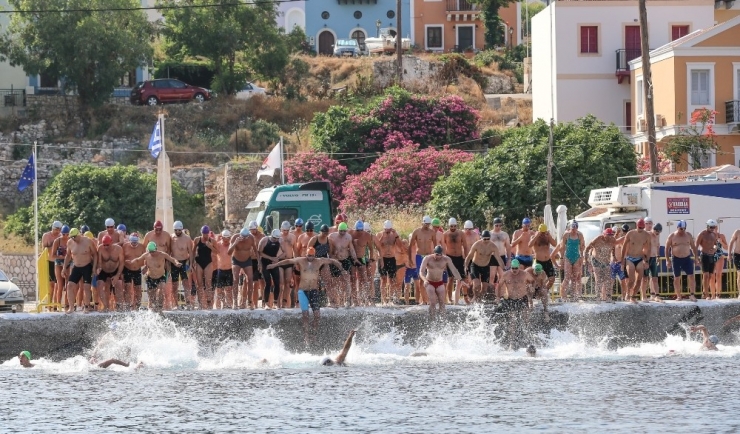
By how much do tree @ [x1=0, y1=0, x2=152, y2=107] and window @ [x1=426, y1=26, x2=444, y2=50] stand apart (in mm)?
20521

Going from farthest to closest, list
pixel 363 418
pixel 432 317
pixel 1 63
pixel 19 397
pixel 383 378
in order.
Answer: pixel 1 63 < pixel 432 317 < pixel 383 378 < pixel 19 397 < pixel 363 418

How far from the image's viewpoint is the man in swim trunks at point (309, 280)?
2598cm

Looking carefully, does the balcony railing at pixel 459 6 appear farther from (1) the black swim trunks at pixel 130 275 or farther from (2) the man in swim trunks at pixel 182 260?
(1) the black swim trunks at pixel 130 275

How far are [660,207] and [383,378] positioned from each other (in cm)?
877

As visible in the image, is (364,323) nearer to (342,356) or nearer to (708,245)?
(342,356)

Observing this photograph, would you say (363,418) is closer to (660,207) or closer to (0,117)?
(660,207)

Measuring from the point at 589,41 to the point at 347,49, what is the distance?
60.7ft

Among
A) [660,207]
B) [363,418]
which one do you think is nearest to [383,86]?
[660,207]

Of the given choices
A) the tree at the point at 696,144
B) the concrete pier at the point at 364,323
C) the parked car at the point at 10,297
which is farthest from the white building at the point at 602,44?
the parked car at the point at 10,297

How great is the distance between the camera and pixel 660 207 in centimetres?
2973

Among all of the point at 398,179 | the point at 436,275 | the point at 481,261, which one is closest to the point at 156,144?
the point at 436,275

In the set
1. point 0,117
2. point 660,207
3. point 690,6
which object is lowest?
point 660,207

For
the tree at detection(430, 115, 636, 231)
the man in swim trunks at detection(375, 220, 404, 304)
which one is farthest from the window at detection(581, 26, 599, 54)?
the man in swim trunks at detection(375, 220, 404, 304)

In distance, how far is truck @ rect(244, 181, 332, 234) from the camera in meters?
30.2
